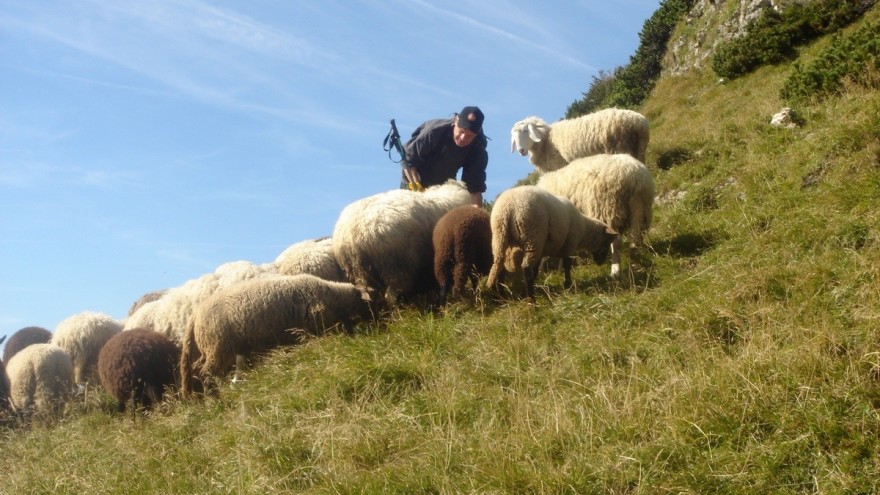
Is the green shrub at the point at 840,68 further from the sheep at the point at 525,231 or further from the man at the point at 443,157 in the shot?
the sheep at the point at 525,231

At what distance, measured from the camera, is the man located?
43.5ft

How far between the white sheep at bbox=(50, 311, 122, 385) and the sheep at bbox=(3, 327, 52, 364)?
171cm

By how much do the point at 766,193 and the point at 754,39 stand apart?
31.9ft

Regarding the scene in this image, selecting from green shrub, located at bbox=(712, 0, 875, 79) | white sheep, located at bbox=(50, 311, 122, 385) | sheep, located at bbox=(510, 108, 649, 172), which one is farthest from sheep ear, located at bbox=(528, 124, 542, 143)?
white sheep, located at bbox=(50, 311, 122, 385)

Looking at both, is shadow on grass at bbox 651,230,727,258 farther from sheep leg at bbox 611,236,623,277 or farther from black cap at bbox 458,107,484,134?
black cap at bbox 458,107,484,134

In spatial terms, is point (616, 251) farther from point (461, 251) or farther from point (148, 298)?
point (148, 298)

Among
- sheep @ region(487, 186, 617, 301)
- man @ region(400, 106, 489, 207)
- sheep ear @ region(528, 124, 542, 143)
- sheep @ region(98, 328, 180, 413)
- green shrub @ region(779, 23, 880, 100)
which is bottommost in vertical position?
sheep @ region(98, 328, 180, 413)

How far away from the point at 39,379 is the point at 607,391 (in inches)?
349

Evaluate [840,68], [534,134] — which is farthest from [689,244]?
[534,134]

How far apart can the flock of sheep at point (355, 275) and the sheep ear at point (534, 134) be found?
3445mm

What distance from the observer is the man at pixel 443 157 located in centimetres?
1327

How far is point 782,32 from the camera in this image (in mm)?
18703

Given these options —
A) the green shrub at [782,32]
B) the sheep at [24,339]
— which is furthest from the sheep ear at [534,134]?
the sheep at [24,339]

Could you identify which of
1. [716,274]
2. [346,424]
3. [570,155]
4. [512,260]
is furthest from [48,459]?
[570,155]
